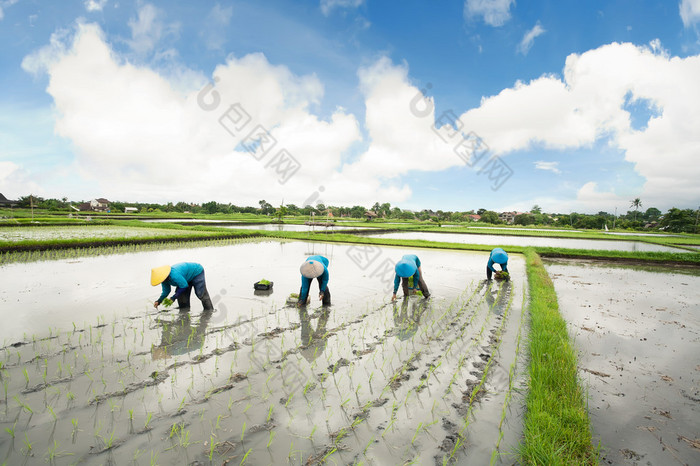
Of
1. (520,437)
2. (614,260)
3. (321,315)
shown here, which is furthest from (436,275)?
(614,260)

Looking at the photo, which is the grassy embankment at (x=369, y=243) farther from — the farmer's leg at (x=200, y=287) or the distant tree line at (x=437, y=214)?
the distant tree line at (x=437, y=214)

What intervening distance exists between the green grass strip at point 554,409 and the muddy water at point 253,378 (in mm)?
251

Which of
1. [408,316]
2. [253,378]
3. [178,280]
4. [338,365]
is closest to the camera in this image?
[253,378]

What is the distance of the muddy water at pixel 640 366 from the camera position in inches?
114

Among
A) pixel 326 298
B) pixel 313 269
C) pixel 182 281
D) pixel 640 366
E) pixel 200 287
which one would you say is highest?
pixel 313 269

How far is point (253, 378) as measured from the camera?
3.78 meters

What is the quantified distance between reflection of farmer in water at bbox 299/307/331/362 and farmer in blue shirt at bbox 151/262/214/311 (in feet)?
6.49

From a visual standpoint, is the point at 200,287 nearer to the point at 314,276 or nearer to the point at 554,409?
the point at 314,276

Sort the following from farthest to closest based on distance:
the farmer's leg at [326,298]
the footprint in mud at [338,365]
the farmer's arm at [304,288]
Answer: the farmer's leg at [326,298], the farmer's arm at [304,288], the footprint in mud at [338,365]

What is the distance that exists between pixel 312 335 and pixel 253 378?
1.49 meters

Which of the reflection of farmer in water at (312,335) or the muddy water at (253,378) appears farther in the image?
the reflection of farmer in water at (312,335)

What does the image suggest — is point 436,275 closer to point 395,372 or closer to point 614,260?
point 395,372

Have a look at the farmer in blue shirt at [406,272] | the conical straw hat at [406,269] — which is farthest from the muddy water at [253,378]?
the conical straw hat at [406,269]

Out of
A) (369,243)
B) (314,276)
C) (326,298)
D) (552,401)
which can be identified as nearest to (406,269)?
(326,298)
